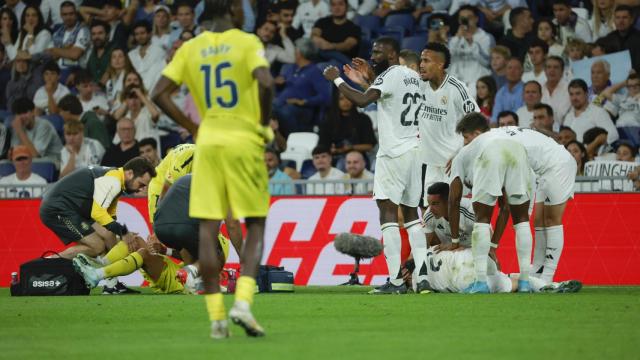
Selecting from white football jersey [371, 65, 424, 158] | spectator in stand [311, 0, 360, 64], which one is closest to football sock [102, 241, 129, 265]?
white football jersey [371, 65, 424, 158]

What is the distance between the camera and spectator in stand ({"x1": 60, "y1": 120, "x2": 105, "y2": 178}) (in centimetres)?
2064

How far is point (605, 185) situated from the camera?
16.3 m

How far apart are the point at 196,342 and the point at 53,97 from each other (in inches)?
612

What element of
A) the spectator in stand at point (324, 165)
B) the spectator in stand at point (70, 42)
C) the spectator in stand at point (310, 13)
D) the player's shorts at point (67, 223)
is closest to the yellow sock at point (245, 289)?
the player's shorts at point (67, 223)

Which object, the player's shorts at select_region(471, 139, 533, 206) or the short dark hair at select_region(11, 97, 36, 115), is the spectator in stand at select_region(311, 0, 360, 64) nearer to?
the short dark hair at select_region(11, 97, 36, 115)

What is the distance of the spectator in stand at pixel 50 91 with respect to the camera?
22.7m

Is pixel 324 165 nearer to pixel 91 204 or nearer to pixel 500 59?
pixel 500 59

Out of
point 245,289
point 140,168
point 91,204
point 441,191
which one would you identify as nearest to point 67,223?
point 91,204

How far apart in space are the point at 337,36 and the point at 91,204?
6.95m

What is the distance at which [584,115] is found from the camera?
1814cm

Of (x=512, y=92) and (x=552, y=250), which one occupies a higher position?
(x=512, y=92)

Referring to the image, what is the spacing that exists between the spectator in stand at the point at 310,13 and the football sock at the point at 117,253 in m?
8.15

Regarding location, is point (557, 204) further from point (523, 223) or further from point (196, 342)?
point (196, 342)

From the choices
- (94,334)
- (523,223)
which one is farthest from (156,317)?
(523,223)
